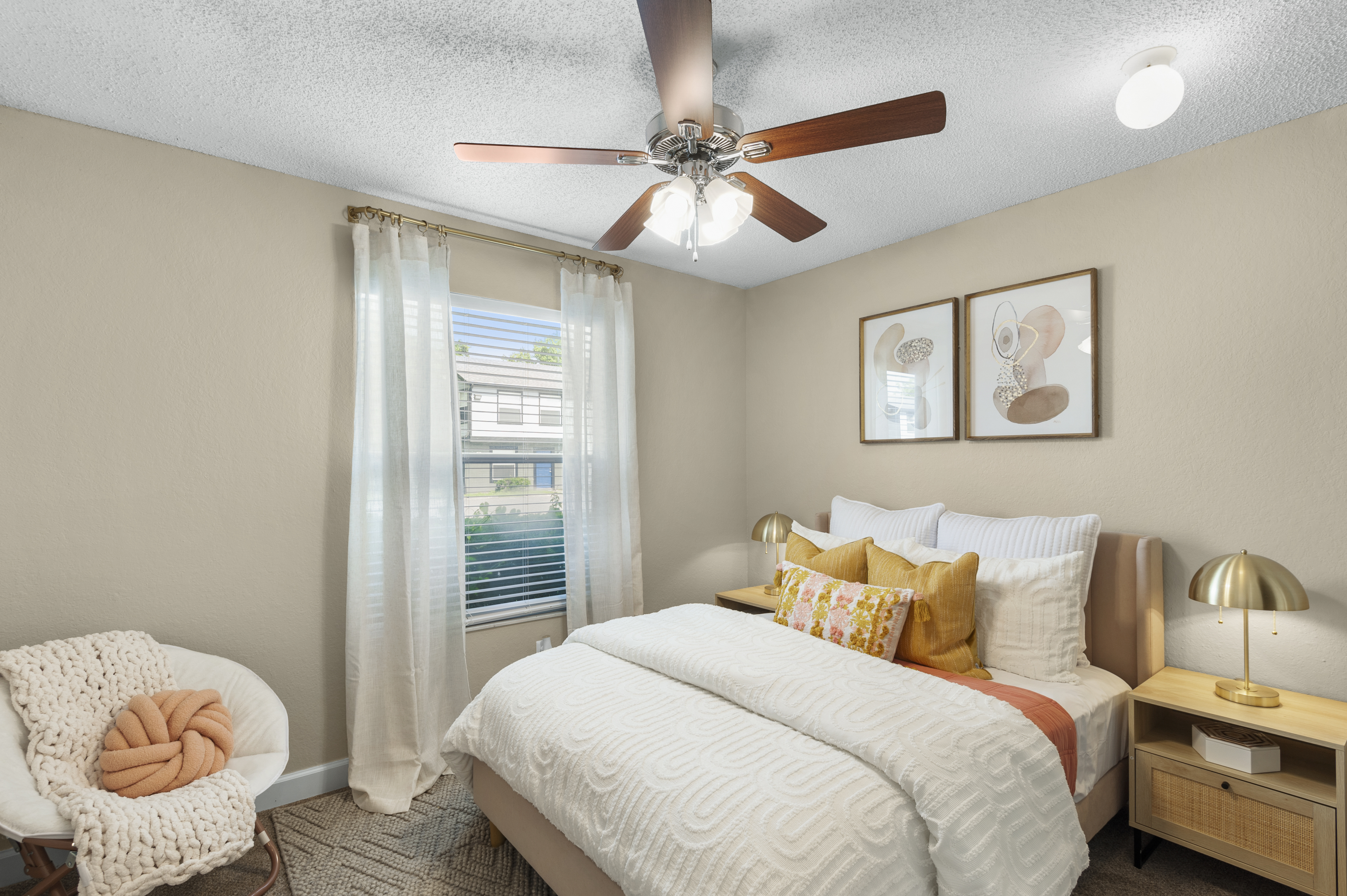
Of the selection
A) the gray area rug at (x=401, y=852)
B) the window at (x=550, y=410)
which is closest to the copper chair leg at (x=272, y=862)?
the gray area rug at (x=401, y=852)

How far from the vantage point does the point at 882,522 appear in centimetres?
314

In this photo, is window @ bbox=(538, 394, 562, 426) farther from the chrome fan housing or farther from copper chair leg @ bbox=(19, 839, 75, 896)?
copper chair leg @ bbox=(19, 839, 75, 896)

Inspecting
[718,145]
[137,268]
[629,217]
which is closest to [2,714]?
[137,268]

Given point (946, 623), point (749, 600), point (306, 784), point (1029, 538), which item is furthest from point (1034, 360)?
point (306, 784)

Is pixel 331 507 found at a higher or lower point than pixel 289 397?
lower

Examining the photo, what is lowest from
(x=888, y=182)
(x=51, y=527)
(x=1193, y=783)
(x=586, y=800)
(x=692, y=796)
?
(x=1193, y=783)

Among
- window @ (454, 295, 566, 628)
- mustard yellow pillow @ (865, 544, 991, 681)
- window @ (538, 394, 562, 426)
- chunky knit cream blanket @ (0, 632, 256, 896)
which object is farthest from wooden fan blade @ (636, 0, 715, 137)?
chunky knit cream blanket @ (0, 632, 256, 896)

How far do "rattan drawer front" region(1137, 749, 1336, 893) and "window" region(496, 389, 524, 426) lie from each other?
2860 mm

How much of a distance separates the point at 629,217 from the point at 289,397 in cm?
A: 160

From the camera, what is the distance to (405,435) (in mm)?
2770

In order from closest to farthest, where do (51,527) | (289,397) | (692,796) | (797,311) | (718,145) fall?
(692,796), (718,145), (51,527), (289,397), (797,311)

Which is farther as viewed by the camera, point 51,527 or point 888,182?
point 888,182

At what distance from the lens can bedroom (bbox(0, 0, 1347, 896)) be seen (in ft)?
6.02

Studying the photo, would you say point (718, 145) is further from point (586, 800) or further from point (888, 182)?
point (586, 800)
